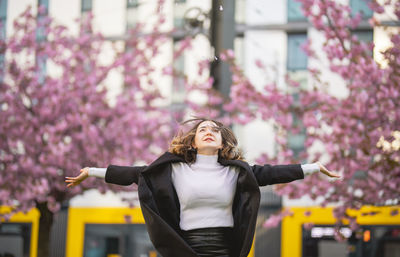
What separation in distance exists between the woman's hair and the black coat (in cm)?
7

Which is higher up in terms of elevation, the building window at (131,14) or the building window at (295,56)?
the building window at (131,14)

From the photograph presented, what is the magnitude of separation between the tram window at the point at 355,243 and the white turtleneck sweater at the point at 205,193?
9.30 metres

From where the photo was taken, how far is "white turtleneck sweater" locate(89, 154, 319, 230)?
4055mm

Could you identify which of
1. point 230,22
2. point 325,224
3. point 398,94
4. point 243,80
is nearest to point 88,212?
point 325,224

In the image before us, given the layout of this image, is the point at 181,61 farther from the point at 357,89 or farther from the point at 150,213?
the point at 150,213

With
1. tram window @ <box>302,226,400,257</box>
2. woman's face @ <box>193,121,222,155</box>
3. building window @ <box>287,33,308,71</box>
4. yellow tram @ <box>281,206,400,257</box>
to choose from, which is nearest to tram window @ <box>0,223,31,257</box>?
yellow tram @ <box>281,206,400,257</box>

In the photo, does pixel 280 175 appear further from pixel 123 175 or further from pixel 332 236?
pixel 332 236

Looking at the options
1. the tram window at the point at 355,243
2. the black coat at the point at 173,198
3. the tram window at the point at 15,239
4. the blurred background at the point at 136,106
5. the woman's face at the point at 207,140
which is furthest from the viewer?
the tram window at the point at 15,239

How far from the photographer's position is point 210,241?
13.1 feet

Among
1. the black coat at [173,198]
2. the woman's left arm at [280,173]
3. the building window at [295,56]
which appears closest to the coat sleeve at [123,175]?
the black coat at [173,198]

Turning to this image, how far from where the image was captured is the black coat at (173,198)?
154 inches

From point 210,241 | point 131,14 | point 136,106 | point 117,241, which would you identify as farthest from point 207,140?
point 131,14

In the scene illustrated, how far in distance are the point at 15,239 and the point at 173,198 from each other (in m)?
12.3

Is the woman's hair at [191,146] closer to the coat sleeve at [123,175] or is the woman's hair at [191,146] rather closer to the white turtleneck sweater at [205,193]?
the white turtleneck sweater at [205,193]
